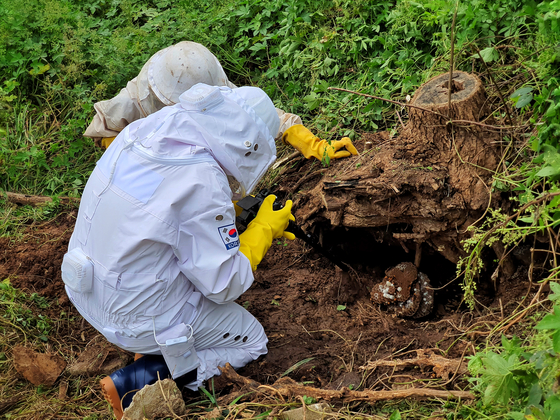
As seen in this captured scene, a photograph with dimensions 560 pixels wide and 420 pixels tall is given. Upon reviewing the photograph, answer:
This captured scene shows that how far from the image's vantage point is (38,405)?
2.46 meters

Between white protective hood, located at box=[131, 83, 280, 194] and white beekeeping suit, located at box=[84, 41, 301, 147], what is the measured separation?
23 centimetres

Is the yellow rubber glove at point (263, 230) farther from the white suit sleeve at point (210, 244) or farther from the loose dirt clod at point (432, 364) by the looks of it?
the loose dirt clod at point (432, 364)

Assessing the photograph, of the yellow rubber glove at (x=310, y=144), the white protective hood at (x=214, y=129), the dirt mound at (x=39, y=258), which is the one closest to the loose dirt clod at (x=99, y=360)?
the dirt mound at (x=39, y=258)

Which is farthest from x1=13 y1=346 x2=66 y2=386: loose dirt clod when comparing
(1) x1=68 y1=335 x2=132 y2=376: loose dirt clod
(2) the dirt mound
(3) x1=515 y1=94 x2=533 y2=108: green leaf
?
(3) x1=515 y1=94 x2=533 y2=108: green leaf

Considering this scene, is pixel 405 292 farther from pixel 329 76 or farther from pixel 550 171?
pixel 329 76

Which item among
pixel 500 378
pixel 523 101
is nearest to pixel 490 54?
pixel 523 101

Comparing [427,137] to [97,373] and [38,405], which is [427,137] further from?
[38,405]

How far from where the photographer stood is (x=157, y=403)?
6.91 ft

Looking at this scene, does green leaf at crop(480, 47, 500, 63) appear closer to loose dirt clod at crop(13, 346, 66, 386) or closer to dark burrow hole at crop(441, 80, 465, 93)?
dark burrow hole at crop(441, 80, 465, 93)

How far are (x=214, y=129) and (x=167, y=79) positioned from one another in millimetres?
689

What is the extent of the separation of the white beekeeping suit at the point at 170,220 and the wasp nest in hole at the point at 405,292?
3.66 feet

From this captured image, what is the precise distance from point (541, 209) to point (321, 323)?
4.71 feet

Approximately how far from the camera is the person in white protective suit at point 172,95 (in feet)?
8.47

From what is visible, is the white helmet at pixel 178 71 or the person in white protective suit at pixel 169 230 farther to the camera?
the white helmet at pixel 178 71
